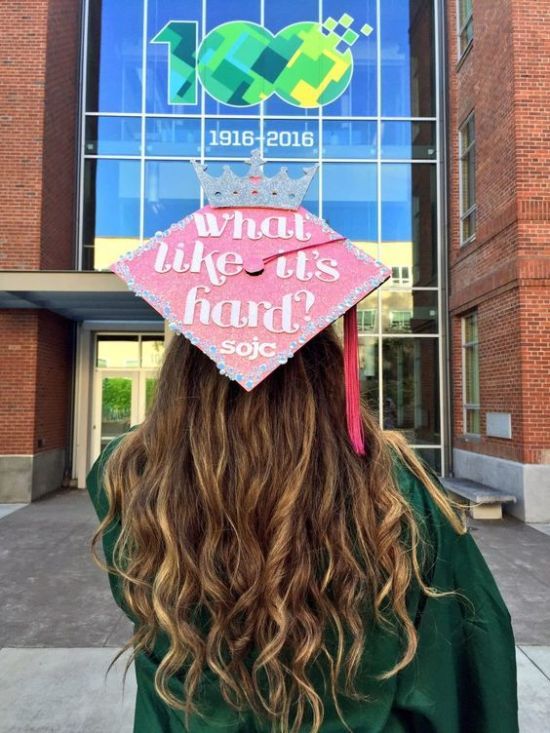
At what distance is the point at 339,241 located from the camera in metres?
1.23

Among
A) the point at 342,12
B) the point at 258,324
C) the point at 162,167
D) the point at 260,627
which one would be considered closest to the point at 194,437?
the point at 258,324

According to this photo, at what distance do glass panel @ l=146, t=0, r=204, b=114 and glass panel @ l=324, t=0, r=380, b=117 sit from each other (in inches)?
110

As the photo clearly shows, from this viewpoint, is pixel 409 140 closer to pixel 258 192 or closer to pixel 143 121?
pixel 143 121

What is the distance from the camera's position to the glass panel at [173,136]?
11633 millimetres

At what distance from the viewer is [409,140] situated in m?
12.0

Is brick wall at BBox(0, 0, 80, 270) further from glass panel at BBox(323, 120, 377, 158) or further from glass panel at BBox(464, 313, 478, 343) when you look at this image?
glass panel at BBox(464, 313, 478, 343)

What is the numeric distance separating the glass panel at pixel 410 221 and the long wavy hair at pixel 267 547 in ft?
36.6

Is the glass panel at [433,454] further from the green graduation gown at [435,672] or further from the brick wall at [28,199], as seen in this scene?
the green graduation gown at [435,672]

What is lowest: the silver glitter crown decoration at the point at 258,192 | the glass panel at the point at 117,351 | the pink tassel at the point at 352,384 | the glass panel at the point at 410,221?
the pink tassel at the point at 352,384

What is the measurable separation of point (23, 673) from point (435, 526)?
12.1ft

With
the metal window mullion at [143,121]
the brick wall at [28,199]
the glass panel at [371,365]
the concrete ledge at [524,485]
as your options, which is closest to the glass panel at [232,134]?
the metal window mullion at [143,121]

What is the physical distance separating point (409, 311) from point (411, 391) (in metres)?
1.69

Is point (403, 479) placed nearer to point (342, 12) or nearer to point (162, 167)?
Answer: point (162, 167)

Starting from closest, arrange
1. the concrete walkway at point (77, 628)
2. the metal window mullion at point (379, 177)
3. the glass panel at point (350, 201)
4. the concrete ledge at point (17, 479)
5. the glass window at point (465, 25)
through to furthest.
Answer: the concrete walkway at point (77, 628)
the concrete ledge at point (17, 479)
the glass window at point (465, 25)
the metal window mullion at point (379, 177)
the glass panel at point (350, 201)
